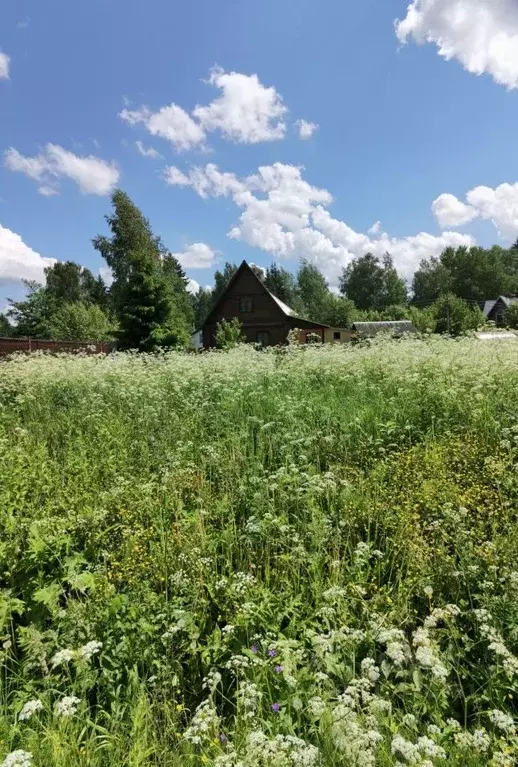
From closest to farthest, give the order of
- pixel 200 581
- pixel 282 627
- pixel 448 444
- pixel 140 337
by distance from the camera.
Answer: pixel 282 627 → pixel 200 581 → pixel 448 444 → pixel 140 337

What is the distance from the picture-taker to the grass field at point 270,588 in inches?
71.8

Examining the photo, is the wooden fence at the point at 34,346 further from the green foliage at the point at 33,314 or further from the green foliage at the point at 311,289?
the green foliage at the point at 311,289

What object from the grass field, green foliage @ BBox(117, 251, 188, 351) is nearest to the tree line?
green foliage @ BBox(117, 251, 188, 351)

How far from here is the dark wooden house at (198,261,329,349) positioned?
3400 centimetres

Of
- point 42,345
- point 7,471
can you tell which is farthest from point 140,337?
point 7,471

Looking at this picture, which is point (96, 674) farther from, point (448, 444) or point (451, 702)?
point (448, 444)

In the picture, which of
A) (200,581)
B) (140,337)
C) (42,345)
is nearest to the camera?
(200,581)

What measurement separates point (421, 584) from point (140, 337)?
23237mm

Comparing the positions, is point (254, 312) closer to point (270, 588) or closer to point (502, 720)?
point (270, 588)

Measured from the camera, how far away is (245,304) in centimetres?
3469

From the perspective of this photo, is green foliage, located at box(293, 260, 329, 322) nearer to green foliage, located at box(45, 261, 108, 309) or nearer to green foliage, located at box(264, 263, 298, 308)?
green foliage, located at box(264, 263, 298, 308)

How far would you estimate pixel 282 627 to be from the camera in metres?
2.55

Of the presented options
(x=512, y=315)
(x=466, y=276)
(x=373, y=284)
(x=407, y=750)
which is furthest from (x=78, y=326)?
(x=466, y=276)

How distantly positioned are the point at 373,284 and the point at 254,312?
191ft
